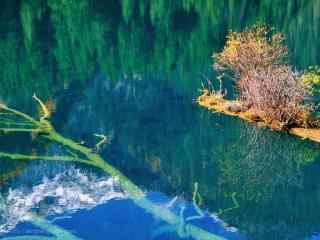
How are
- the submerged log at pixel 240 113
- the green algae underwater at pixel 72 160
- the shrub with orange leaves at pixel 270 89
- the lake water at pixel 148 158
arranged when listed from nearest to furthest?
1. the green algae underwater at pixel 72 160
2. the lake water at pixel 148 158
3. the submerged log at pixel 240 113
4. the shrub with orange leaves at pixel 270 89

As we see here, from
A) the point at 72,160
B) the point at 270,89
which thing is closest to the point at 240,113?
the point at 270,89

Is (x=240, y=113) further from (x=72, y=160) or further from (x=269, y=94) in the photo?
(x=72, y=160)

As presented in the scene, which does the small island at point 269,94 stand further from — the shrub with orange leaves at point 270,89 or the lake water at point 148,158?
the lake water at point 148,158

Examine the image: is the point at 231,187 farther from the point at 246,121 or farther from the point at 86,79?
the point at 86,79

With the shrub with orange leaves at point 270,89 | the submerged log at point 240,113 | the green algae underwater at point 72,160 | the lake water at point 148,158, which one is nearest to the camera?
the green algae underwater at point 72,160

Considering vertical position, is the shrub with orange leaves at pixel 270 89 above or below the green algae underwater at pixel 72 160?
above

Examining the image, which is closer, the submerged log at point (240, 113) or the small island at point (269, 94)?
the submerged log at point (240, 113)

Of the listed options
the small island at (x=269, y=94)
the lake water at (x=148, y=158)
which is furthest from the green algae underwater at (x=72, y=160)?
the small island at (x=269, y=94)
